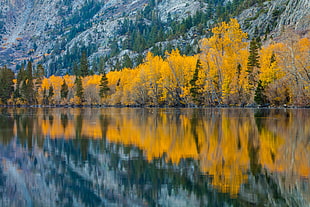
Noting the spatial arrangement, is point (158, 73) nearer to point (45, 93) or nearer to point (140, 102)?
point (140, 102)

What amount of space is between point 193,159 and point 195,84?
58.3m

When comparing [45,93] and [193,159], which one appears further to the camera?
[45,93]

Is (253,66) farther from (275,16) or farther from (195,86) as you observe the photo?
(275,16)

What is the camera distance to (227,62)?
215ft

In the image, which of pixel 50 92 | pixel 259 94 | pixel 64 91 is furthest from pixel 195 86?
pixel 50 92

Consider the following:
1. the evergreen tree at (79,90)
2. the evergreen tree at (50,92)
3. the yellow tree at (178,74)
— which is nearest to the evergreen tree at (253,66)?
the yellow tree at (178,74)

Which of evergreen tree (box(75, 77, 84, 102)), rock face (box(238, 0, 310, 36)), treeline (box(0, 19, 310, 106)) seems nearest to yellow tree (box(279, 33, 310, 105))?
treeline (box(0, 19, 310, 106))

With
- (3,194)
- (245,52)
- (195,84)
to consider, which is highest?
(245,52)

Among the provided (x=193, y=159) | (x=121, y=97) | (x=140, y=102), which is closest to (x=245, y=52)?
(x=140, y=102)

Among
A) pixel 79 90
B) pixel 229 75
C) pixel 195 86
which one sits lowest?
pixel 195 86

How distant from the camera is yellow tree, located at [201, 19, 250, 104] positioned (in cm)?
6341

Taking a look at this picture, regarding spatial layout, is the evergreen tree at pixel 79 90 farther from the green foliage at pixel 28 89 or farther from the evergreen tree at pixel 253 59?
the evergreen tree at pixel 253 59

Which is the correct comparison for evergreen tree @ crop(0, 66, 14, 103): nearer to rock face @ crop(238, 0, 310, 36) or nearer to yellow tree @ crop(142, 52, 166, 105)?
yellow tree @ crop(142, 52, 166, 105)

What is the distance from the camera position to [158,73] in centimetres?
8219
